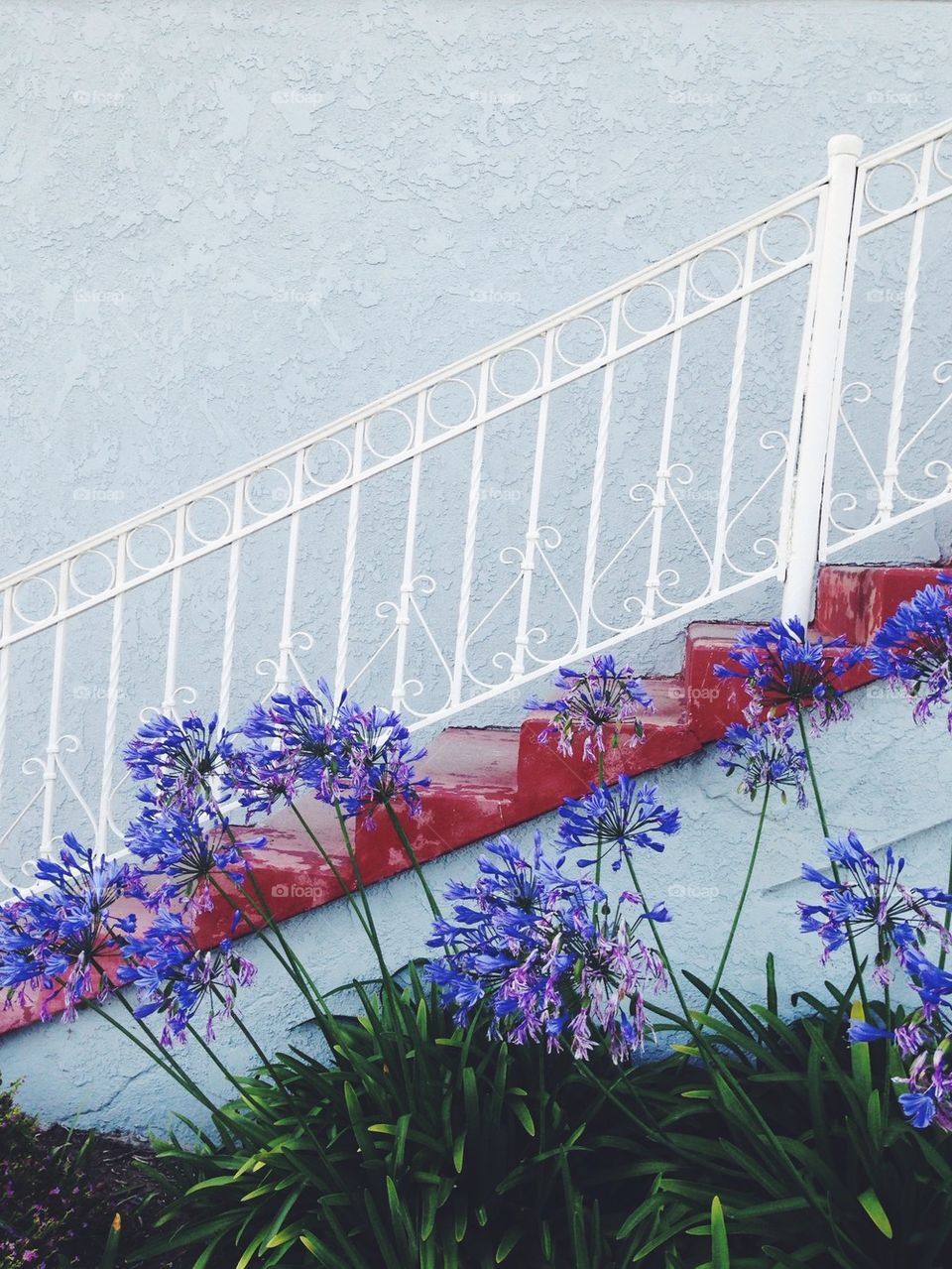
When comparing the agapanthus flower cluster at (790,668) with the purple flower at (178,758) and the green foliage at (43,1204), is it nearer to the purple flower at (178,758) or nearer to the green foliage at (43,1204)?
the purple flower at (178,758)

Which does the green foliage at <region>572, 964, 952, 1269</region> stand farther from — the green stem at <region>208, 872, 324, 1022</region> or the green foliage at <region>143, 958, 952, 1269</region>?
the green stem at <region>208, 872, 324, 1022</region>

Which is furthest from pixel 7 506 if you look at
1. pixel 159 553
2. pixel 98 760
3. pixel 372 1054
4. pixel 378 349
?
pixel 372 1054

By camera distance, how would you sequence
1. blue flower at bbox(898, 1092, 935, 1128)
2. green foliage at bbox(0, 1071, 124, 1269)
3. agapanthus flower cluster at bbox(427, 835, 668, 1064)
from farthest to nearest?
1. green foliage at bbox(0, 1071, 124, 1269)
2. agapanthus flower cluster at bbox(427, 835, 668, 1064)
3. blue flower at bbox(898, 1092, 935, 1128)

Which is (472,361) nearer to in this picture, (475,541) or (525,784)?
(525,784)

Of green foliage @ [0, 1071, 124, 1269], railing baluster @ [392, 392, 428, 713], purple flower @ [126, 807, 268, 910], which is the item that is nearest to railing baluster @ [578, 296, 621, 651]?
railing baluster @ [392, 392, 428, 713]

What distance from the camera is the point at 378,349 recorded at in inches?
191

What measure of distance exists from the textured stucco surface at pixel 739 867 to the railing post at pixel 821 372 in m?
0.37

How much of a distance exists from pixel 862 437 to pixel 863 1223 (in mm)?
3197

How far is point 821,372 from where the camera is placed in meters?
3.03

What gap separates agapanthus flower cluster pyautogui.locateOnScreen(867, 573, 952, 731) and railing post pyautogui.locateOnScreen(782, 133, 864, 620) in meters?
0.93

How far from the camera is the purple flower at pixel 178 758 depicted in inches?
93.0

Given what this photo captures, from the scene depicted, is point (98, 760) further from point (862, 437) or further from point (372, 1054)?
point (862, 437)

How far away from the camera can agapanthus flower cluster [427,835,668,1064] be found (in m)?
1.97

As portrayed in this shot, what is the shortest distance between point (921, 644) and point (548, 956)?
2.78 ft
